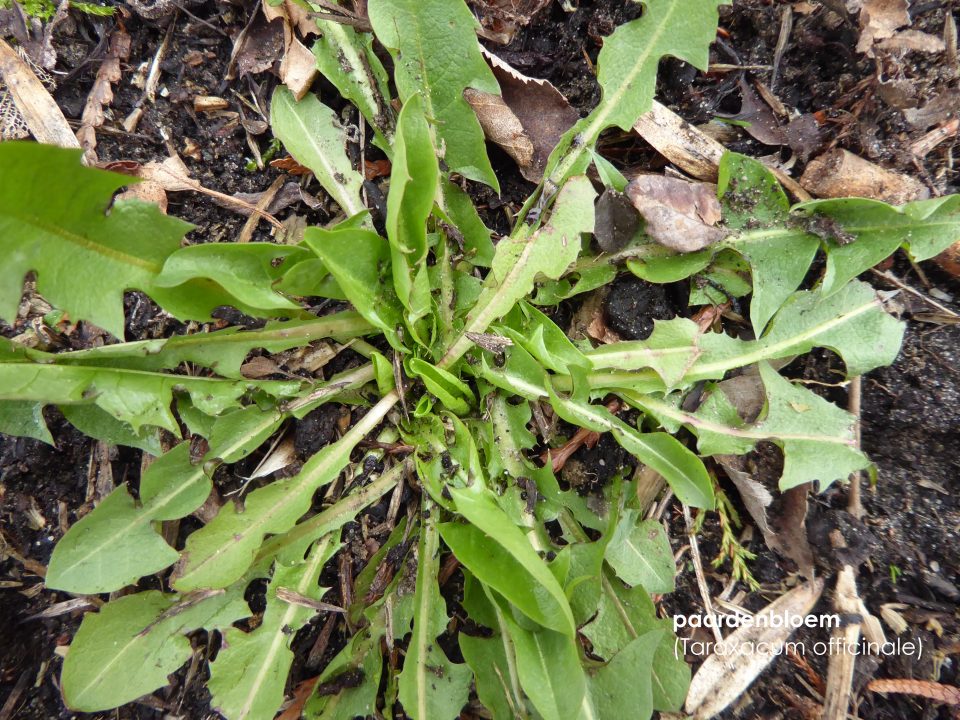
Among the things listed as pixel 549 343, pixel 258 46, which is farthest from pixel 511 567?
pixel 258 46

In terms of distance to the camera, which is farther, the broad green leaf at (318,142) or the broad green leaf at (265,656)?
the broad green leaf at (318,142)

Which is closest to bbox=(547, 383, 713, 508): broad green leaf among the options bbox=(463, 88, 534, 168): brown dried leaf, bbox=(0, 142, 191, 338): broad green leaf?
bbox=(463, 88, 534, 168): brown dried leaf

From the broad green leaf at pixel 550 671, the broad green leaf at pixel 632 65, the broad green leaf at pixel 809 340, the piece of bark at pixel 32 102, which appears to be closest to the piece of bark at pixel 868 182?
the broad green leaf at pixel 809 340

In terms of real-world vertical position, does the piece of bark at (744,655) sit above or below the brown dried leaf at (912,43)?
below

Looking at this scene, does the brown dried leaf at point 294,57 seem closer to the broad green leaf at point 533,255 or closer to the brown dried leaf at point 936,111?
the broad green leaf at point 533,255

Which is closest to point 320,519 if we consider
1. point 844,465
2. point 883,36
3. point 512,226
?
point 512,226

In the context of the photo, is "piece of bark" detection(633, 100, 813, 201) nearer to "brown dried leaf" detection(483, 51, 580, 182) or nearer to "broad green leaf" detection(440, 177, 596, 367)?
"brown dried leaf" detection(483, 51, 580, 182)

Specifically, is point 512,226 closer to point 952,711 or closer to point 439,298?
point 439,298
